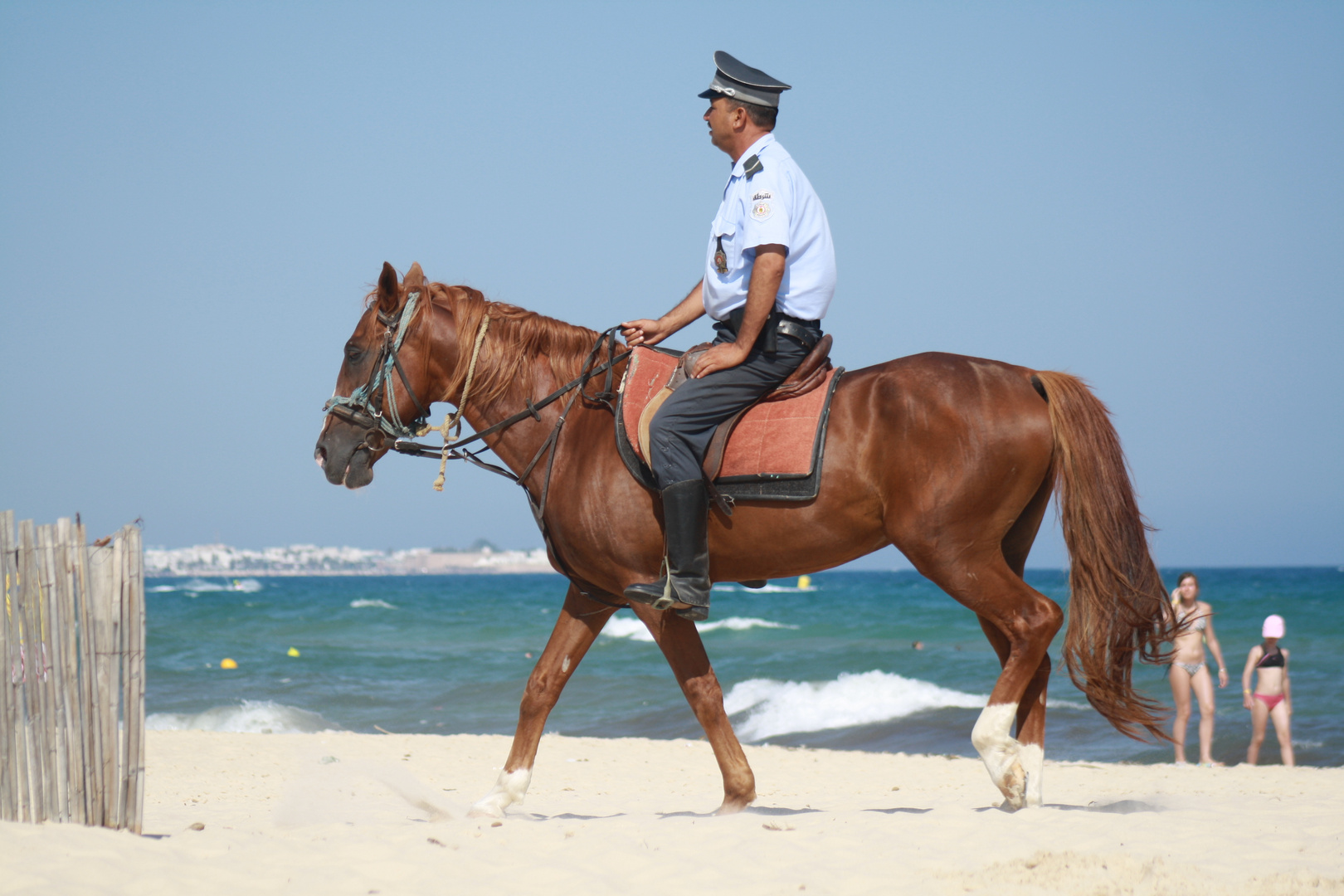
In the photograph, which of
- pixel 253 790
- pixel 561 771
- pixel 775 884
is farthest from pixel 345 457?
pixel 561 771

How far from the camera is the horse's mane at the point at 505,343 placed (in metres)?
5.31

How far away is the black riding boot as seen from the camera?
4633 mm

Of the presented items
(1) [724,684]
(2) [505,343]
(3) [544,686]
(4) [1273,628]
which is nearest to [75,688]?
(3) [544,686]

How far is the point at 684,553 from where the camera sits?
468cm

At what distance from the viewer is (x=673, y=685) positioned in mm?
18172

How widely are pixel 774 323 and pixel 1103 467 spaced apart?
4.95 feet

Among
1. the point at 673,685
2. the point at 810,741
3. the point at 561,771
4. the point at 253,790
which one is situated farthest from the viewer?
the point at 673,685

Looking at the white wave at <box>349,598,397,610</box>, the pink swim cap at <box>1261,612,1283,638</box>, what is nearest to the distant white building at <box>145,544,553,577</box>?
the white wave at <box>349,598,397,610</box>

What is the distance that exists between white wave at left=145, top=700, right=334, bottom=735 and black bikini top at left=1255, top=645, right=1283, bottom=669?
437 inches

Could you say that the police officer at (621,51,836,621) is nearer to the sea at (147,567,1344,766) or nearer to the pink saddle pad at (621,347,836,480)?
the pink saddle pad at (621,347,836,480)

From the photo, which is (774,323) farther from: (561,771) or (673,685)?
(673,685)

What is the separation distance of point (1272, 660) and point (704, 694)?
7869 millimetres

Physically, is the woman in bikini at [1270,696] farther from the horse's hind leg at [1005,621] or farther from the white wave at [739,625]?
the white wave at [739,625]

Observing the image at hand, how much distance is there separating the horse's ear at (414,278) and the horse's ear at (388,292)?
0.22 feet
